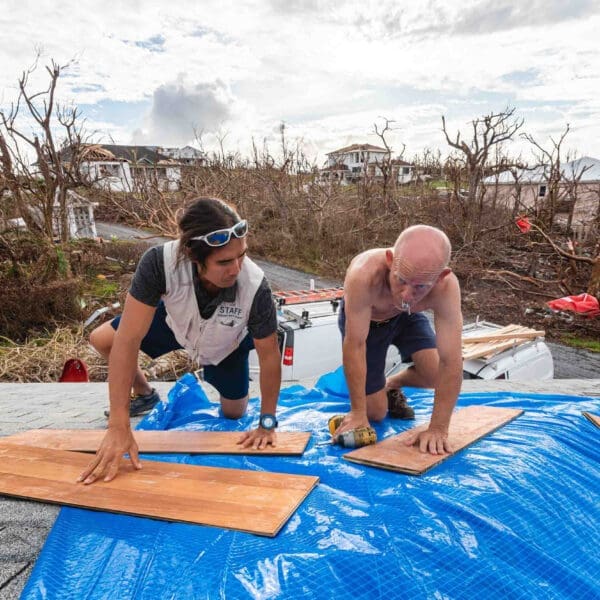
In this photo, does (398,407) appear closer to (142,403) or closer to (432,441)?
(432,441)

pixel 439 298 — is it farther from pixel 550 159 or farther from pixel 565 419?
pixel 550 159

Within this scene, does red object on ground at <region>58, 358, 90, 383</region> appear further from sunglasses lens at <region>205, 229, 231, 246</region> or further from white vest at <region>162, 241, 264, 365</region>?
sunglasses lens at <region>205, 229, 231, 246</region>

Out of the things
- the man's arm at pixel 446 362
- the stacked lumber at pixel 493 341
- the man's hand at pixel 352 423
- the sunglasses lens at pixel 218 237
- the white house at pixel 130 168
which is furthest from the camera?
the white house at pixel 130 168

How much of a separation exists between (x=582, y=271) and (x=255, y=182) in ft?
38.9

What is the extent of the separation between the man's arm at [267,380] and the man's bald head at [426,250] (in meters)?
0.80

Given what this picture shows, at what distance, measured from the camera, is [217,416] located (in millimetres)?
3023

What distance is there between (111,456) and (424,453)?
1.49m

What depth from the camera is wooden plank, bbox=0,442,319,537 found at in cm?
167

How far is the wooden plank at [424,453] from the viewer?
2.01 meters

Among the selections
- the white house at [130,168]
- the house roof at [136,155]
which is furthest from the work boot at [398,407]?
the house roof at [136,155]

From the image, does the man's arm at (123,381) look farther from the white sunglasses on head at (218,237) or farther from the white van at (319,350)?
the white van at (319,350)

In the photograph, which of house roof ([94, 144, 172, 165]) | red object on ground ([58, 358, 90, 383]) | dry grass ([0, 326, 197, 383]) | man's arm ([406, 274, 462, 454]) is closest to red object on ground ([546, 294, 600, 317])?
dry grass ([0, 326, 197, 383])

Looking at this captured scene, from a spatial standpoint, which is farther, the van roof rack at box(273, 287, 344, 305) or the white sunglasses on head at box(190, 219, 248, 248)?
the van roof rack at box(273, 287, 344, 305)

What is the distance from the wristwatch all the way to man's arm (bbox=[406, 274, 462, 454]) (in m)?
0.71
